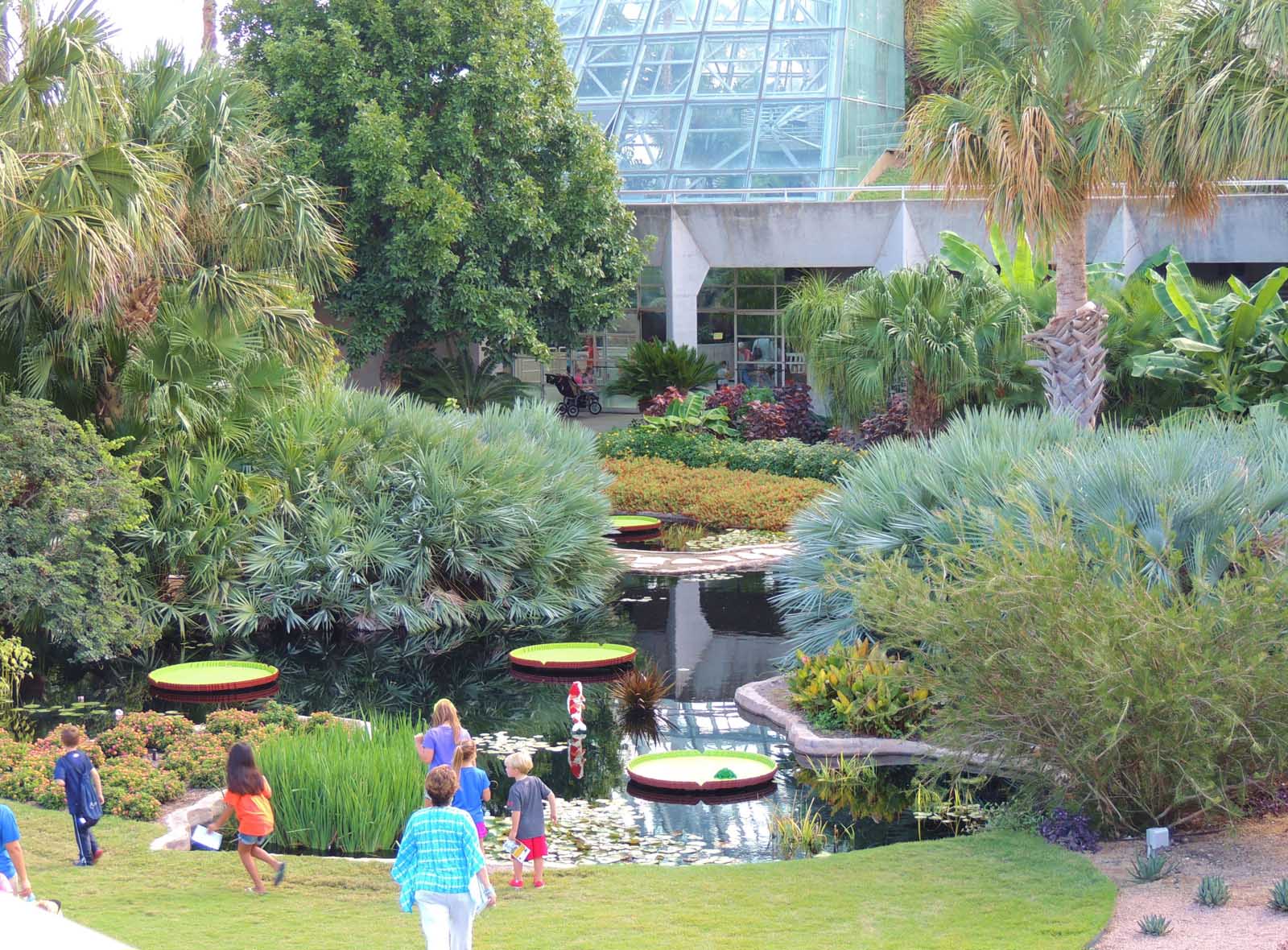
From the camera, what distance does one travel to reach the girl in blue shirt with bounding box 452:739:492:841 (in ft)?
24.7

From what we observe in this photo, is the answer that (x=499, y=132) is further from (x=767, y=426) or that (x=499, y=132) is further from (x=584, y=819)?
(x=584, y=819)

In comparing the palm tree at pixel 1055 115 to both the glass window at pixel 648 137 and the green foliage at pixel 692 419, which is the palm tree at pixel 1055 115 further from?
the glass window at pixel 648 137

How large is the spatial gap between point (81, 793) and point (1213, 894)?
5.90m

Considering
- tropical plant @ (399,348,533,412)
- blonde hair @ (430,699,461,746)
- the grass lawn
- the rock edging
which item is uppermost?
tropical plant @ (399,348,533,412)

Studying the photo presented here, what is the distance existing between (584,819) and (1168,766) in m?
3.60

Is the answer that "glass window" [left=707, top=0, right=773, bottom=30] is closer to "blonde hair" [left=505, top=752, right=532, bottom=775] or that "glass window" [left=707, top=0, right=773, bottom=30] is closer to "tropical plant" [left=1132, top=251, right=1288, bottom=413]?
"tropical plant" [left=1132, top=251, right=1288, bottom=413]

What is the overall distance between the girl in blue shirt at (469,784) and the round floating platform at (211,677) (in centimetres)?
560

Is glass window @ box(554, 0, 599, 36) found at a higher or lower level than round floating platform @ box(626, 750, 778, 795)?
higher

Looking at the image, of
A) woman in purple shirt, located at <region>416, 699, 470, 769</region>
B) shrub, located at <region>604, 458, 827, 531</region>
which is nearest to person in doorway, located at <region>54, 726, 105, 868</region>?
woman in purple shirt, located at <region>416, 699, 470, 769</region>

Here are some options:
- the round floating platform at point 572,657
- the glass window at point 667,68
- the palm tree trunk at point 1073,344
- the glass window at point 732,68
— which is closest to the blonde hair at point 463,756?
the round floating platform at point 572,657

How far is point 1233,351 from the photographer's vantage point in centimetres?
2005

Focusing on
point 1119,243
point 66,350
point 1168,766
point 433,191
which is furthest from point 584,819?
point 1119,243

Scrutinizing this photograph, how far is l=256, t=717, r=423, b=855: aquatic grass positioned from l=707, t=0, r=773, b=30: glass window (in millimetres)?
27819

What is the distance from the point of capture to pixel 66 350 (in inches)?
546
